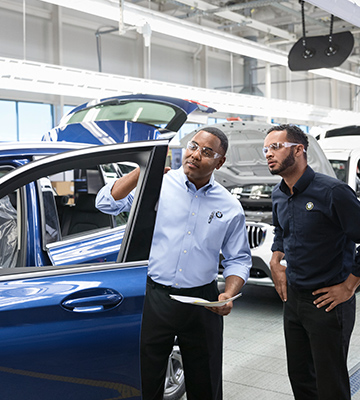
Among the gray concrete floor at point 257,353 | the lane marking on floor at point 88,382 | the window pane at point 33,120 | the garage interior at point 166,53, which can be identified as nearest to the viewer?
the lane marking on floor at point 88,382

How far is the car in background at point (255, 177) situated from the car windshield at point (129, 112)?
68cm

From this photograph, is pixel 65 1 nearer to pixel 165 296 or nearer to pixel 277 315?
pixel 277 315

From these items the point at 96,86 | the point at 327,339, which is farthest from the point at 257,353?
the point at 96,86

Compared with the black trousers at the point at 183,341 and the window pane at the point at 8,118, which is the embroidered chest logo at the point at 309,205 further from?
the window pane at the point at 8,118

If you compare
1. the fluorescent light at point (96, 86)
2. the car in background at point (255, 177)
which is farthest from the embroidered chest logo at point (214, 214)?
the fluorescent light at point (96, 86)

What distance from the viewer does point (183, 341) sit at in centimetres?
225

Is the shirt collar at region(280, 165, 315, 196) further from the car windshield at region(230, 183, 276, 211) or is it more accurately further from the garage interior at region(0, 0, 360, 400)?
the car windshield at region(230, 183, 276, 211)

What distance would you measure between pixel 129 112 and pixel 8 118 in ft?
34.2

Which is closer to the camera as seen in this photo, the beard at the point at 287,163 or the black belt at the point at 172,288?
the black belt at the point at 172,288

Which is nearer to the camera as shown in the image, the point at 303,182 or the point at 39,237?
the point at 303,182

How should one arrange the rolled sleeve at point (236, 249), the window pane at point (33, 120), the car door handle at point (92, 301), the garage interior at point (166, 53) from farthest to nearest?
1. the window pane at point (33, 120)
2. the garage interior at point (166, 53)
3. the rolled sleeve at point (236, 249)
4. the car door handle at point (92, 301)

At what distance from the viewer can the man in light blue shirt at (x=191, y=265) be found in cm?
222

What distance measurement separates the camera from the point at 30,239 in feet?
8.58

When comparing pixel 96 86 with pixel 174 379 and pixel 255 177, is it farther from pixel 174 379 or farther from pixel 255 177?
pixel 174 379
